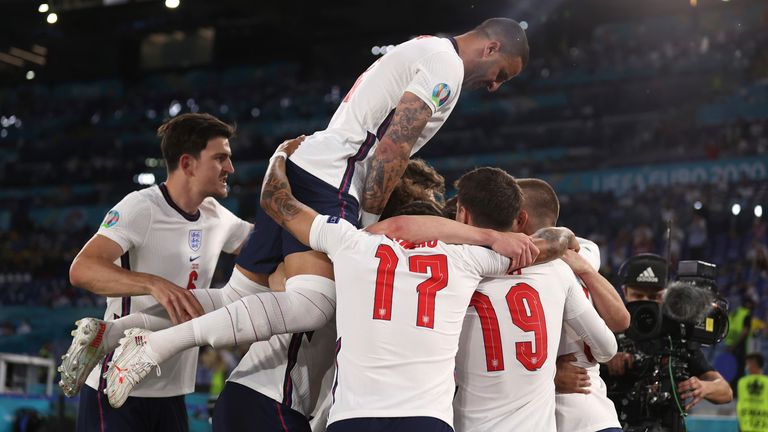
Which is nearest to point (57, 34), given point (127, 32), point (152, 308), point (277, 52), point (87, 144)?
point (127, 32)

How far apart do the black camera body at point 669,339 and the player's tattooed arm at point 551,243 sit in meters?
1.59

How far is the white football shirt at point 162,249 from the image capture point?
4160mm

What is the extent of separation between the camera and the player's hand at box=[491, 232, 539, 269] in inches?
122

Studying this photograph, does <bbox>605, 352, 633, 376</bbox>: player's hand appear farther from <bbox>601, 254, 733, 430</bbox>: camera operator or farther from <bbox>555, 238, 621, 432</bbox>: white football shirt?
<bbox>555, 238, 621, 432</bbox>: white football shirt

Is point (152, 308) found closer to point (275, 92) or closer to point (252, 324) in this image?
point (252, 324)

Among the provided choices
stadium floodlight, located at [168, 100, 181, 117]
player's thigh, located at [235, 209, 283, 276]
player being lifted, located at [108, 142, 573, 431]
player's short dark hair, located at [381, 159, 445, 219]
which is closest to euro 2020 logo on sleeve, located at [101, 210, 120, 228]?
player's thigh, located at [235, 209, 283, 276]

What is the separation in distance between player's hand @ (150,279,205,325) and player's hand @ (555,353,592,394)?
1583mm

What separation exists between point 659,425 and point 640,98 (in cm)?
1525

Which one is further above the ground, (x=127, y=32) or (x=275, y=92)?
(x=127, y=32)

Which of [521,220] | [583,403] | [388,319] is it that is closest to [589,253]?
[521,220]

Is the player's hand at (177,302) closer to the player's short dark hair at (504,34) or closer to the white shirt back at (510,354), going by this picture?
the white shirt back at (510,354)

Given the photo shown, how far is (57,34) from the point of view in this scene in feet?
84.4

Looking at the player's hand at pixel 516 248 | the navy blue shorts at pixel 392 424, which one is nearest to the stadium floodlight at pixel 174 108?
the player's hand at pixel 516 248

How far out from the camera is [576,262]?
3.59 m
